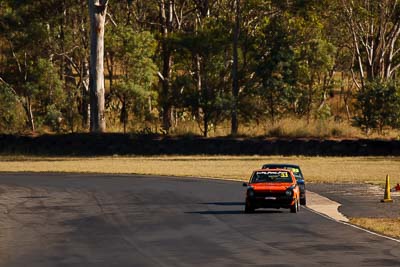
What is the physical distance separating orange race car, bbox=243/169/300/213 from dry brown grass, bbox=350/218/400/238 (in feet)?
7.12

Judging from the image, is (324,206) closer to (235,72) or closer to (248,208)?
(248,208)

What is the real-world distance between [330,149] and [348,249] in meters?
44.3

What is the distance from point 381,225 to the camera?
26891 mm

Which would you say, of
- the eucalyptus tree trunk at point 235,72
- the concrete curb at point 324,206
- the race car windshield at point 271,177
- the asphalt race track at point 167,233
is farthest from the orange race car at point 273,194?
the eucalyptus tree trunk at point 235,72

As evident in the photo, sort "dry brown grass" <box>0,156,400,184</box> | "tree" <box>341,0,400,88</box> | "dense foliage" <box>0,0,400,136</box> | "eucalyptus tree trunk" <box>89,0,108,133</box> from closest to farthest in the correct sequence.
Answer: "dry brown grass" <box>0,156,400,184</box> < "eucalyptus tree trunk" <box>89,0,108,133</box> < "dense foliage" <box>0,0,400,136</box> < "tree" <box>341,0,400,88</box>

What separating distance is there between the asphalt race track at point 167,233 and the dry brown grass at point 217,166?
9736 mm

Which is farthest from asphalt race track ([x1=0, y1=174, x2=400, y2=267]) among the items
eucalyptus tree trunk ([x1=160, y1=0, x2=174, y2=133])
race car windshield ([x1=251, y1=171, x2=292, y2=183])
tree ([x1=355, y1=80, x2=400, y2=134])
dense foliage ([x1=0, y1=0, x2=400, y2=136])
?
eucalyptus tree trunk ([x1=160, y1=0, x2=174, y2=133])

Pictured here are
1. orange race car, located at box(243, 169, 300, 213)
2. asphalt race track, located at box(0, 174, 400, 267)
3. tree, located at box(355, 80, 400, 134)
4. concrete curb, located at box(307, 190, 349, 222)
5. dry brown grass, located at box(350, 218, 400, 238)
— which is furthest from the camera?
tree, located at box(355, 80, 400, 134)

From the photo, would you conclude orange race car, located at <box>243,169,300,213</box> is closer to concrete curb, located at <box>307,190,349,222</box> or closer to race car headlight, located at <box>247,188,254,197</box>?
race car headlight, located at <box>247,188,254,197</box>

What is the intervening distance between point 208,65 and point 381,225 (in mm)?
48165

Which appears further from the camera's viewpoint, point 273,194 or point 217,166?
point 217,166

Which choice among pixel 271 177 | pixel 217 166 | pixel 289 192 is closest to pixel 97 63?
pixel 217 166

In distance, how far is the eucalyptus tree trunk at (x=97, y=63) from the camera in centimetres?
7044

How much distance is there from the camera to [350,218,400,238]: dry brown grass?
25234 millimetres
